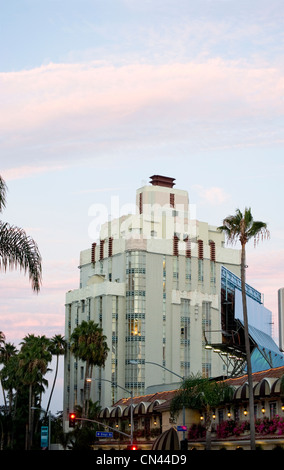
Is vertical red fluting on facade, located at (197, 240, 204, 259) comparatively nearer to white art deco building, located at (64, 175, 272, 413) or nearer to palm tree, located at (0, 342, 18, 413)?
white art deco building, located at (64, 175, 272, 413)

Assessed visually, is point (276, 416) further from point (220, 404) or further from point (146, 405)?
point (146, 405)

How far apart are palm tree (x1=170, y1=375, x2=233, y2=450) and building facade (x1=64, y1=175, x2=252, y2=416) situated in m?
65.6

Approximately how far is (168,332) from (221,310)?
13.1 meters

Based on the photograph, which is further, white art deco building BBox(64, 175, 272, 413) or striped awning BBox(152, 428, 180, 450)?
white art deco building BBox(64, 175, 272, 413)

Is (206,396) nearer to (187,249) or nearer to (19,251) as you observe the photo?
(19,251)

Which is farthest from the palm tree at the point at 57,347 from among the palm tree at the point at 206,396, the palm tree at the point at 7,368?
→ the palm tree at the point at 206,396

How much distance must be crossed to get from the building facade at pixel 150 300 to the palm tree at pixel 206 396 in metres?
65.6

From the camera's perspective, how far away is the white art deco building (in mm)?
129875

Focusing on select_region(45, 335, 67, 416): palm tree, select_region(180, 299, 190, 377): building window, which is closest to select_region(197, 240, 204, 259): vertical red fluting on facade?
select_region(180, 299, 190, 377): building window

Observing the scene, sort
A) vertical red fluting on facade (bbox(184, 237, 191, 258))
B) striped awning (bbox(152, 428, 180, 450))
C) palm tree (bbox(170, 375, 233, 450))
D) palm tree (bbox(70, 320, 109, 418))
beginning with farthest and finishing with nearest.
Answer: vertical red fluting on facade (bbox(184, 237, 191, 258)) → palm tree (bbox(70, 320, 109, 418)) → palm tree (bbox(170, 375, 233, 450)) → striped awning (bbox(152, 428, 180, 450))

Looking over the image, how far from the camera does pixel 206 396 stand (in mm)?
60219

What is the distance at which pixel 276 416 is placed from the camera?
55969 mm

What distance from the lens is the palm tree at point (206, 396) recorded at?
→ 6019 cm
